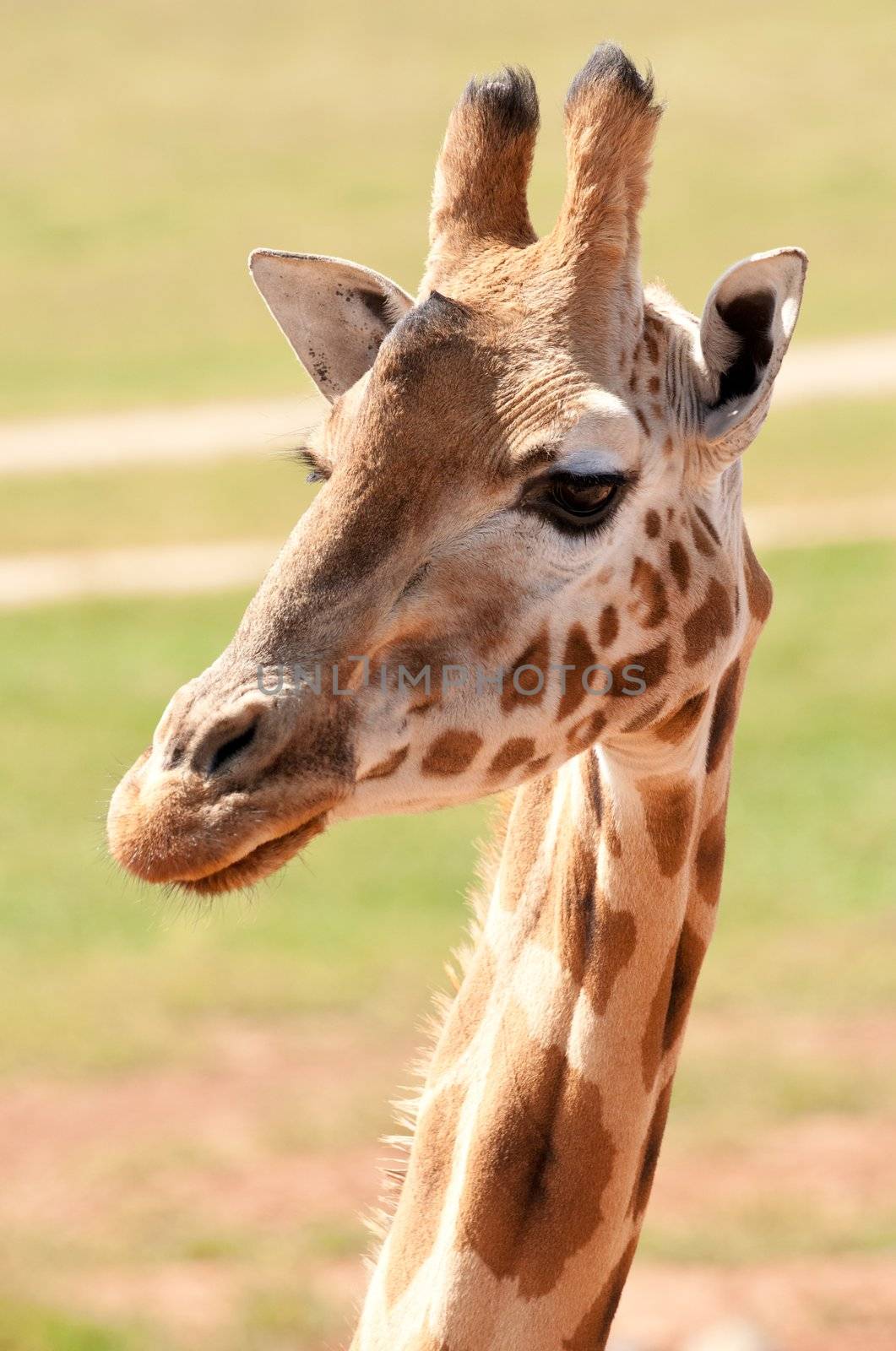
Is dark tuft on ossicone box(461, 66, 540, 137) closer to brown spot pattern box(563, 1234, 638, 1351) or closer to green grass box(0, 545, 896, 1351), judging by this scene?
brown spot pattern box(563, 1234, 638, 1351)

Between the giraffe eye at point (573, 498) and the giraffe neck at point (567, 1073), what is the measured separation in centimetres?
60

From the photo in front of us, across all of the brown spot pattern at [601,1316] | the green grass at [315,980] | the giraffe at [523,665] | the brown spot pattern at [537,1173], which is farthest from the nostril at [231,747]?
the green grass at [315,980]

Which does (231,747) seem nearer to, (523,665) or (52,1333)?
(523,665)

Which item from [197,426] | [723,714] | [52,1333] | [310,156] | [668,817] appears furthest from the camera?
[310,156]

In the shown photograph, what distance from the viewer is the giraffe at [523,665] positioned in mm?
4004

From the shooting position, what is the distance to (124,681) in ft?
73.4

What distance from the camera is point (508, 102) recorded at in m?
4.69

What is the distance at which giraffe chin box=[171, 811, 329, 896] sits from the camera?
3.88 meters

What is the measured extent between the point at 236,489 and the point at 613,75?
26596 millimetres

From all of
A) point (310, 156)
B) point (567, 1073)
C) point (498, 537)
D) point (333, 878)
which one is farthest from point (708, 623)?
point (310, 156)

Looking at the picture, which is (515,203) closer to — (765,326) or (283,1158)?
(765,326)

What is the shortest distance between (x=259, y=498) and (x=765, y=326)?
86.0 feet

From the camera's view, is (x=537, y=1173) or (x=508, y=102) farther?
(x=508, y=102)

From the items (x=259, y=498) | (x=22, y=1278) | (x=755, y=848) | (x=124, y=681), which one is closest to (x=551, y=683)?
(x=22, y=1278)
